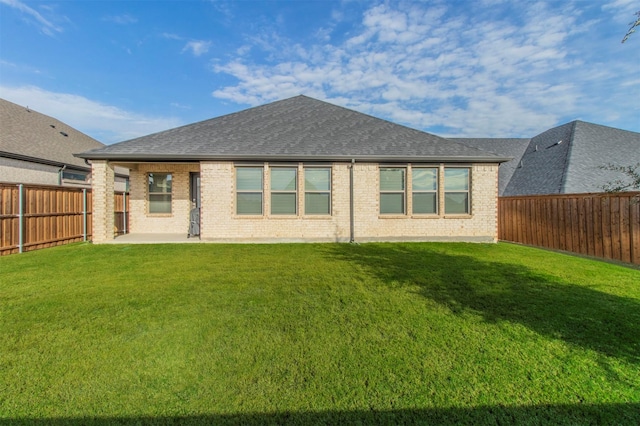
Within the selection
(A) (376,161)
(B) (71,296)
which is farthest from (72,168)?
(A) (376,161)

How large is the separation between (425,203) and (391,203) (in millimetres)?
1270

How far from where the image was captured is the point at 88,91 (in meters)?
17.6

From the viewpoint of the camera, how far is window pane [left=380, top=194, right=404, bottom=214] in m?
10.4

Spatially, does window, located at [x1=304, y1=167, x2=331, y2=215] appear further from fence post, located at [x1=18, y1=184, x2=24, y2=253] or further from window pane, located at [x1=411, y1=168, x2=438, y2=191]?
fence post, located at [x1=18, y1=184, x2=24, y2=253]

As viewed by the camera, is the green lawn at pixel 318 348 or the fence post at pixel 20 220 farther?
the fence post at pixel 20 220

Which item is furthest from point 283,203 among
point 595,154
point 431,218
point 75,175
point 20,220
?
point 595,154

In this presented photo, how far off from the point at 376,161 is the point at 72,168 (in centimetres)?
1629

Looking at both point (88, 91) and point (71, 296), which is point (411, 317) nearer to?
point (71, 296)

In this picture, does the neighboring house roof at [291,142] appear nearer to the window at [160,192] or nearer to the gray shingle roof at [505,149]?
the window at [160,192]

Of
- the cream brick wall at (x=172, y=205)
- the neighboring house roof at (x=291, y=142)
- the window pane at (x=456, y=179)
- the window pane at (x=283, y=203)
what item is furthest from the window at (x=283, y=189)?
the window pane at (x=456, y=179)

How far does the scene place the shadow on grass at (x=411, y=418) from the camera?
6.47 ft

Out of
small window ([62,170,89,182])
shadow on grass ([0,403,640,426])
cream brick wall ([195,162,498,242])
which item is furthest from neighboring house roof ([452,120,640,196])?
small window ([62,170,89,182])

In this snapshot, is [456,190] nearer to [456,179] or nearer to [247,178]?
[456,179]

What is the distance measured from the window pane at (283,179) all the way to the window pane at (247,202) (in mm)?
661
